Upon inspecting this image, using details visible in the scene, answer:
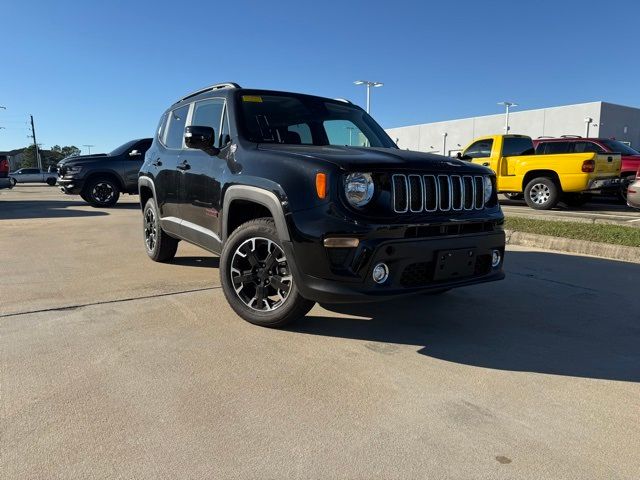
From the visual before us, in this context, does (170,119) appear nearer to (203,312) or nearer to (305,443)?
(203,312)

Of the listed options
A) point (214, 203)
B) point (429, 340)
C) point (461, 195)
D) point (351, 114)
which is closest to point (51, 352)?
point (214, 203)

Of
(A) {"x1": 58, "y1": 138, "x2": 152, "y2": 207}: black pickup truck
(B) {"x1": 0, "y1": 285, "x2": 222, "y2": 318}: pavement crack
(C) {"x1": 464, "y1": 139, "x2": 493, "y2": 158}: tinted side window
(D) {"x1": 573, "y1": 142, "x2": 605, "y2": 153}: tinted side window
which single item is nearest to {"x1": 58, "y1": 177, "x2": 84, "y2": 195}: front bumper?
(A) {"x1": 58, "y1": 138, "x2": 152, "y2": 207}: black pickup truck

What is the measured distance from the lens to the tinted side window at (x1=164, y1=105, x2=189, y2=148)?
5266mm

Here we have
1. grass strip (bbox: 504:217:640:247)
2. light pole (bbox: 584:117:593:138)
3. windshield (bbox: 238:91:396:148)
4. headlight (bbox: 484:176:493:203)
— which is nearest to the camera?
headlight (bbox: 484:176:493:203)

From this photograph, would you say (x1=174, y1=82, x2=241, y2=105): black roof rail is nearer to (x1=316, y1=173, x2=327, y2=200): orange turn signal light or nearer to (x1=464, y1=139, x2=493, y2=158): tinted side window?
(x1=316, y1=173, x2=327, y2=200): orange turn signal light

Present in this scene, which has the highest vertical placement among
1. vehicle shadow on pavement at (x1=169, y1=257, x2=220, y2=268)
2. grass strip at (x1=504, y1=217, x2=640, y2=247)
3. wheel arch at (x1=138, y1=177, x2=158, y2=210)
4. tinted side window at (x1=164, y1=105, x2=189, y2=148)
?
tinted side window at (x1=164, y1=105, x2=189, y2=148)

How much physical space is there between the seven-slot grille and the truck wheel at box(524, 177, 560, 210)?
9723 millimetres

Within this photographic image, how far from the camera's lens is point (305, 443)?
2238mm

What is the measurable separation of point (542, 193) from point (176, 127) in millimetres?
10265

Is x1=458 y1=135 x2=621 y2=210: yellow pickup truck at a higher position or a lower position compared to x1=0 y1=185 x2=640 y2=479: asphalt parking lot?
higher

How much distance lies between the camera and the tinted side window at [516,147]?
1326 cm

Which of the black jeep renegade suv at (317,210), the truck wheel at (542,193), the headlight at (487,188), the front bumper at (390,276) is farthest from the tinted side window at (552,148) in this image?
the front bumper at (390,276)

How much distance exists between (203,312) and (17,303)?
5.35ft

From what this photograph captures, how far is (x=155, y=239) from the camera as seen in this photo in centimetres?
593
